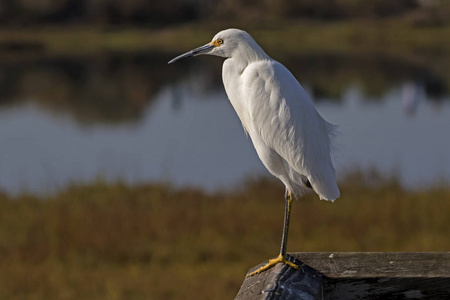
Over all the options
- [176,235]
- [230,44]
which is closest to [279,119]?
[230,44]

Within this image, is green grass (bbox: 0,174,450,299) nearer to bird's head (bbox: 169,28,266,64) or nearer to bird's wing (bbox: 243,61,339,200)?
bird's wing (bbox: 243,61,339,200)

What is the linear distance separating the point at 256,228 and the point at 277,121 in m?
4.49

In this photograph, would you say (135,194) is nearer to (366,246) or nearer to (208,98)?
(366,246)

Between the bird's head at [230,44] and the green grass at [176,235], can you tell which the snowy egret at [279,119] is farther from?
the green grass at [176,235]

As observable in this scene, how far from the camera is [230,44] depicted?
2.41 metres

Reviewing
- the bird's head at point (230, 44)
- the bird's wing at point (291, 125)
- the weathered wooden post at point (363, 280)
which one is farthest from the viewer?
the bird's wing at point (291, 125)

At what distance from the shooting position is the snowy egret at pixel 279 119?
2.49 meters

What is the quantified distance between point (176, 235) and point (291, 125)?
173 inches

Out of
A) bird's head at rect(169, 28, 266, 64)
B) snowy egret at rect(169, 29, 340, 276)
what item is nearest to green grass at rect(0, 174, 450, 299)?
snowy egret at rect(169, 29, 340, 276)

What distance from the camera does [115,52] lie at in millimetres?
48062

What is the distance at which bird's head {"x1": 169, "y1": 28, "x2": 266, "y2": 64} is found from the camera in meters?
2.39

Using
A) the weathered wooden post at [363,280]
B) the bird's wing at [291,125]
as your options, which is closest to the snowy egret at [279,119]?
the bird's wing at [291,125]

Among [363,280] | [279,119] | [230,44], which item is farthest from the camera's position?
[279,119]

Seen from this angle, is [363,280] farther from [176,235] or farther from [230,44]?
[176,235]
